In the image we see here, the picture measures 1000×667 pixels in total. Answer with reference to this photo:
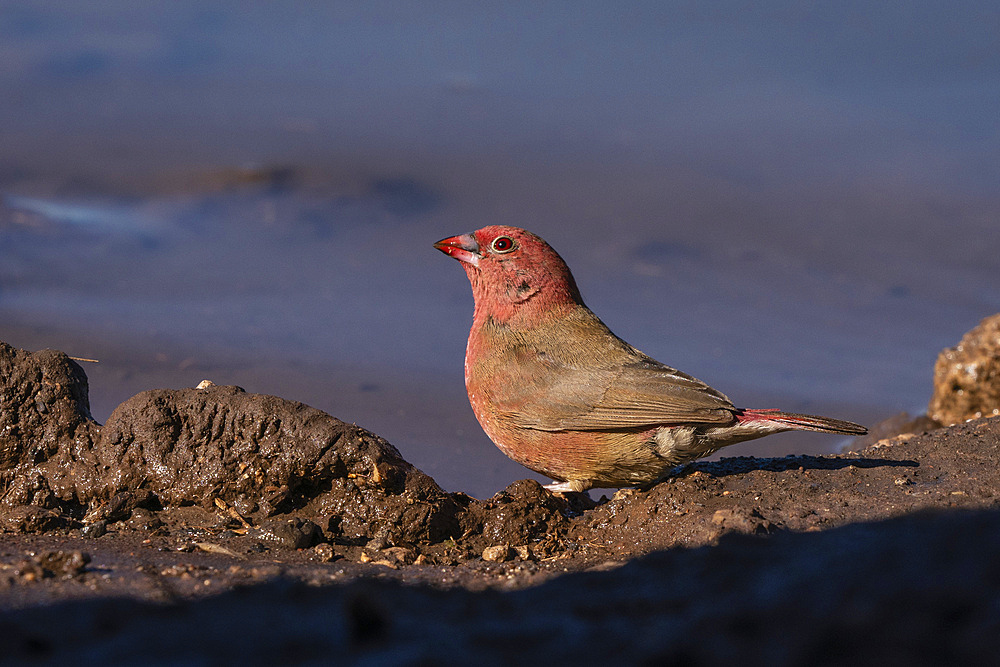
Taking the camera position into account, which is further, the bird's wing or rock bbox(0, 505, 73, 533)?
the bird's wing

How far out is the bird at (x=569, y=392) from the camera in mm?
4754

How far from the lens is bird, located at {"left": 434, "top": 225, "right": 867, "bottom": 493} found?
475 cm

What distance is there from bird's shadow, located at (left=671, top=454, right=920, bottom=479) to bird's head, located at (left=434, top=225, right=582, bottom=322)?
1.20m

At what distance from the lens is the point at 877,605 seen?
201 cm

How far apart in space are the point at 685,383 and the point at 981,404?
3.61 m

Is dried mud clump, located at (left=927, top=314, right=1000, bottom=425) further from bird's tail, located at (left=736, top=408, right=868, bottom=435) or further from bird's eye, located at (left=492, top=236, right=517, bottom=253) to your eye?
bird's eye, located at (left=492, top=236, right=517, bottom=253)

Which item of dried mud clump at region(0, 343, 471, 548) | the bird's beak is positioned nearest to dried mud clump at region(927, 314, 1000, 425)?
the bird's beak

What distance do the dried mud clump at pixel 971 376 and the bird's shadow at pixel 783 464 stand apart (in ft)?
8.15

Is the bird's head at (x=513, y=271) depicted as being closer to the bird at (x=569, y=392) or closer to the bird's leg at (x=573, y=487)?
the bird at (x=569, y=392)

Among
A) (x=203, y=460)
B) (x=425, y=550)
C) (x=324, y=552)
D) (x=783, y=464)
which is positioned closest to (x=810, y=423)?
(x=783, y=464)

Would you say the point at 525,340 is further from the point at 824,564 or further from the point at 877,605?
the point at 877,605

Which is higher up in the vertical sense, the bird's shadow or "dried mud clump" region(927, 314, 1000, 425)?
"dried mud clump" region(927, 314, 1000, 425)

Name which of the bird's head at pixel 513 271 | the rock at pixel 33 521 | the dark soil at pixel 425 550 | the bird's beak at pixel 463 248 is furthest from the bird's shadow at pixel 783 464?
the rock at pixel 33 521

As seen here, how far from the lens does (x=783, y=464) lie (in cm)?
507
